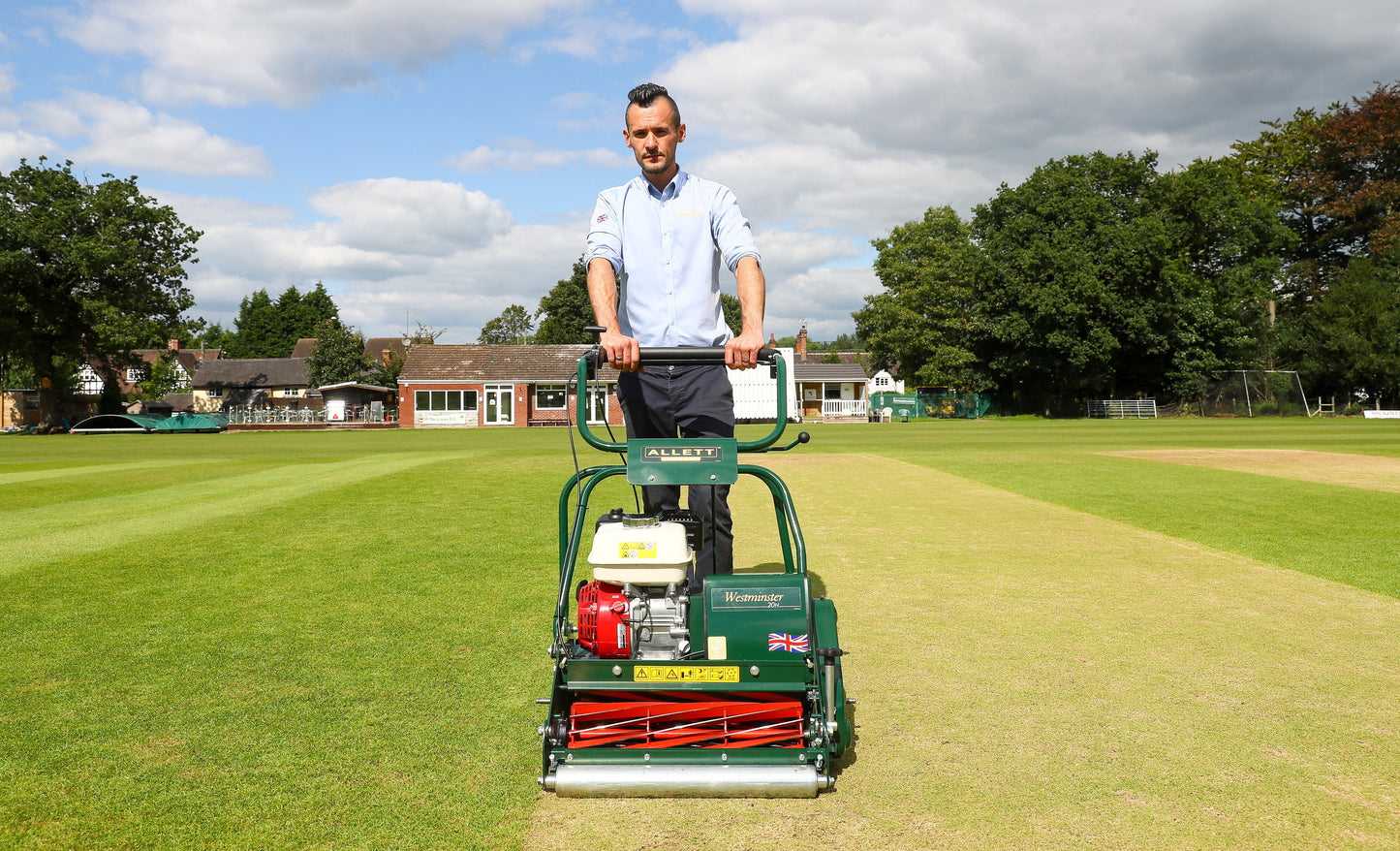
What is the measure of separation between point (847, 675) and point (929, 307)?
204 ft

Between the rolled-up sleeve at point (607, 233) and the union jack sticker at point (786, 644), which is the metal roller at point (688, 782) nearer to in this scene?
the union jack sticker at point (786, 644)

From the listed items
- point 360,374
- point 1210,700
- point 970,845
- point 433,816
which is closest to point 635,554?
point 433,816

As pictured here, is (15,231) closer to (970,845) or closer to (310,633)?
(310,633)

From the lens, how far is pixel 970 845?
252cm

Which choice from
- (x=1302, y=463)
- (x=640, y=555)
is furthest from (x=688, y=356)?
(x=1302, y=463)

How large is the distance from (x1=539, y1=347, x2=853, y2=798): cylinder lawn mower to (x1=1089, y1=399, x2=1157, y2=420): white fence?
5596 cm

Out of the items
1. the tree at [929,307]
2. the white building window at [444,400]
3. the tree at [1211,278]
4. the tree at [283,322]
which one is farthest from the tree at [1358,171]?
the tree at [283,322]

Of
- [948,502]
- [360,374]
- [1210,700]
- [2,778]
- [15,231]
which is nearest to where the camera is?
[2,778]

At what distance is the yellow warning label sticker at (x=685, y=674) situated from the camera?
295 centimetres

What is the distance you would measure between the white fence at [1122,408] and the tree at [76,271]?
171ft

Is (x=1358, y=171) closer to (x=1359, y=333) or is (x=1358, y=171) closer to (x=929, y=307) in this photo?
(x=1359, y=333)

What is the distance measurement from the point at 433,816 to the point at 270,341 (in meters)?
128

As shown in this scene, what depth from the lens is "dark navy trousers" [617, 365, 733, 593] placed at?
3826mm

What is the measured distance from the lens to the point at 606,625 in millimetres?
3102
